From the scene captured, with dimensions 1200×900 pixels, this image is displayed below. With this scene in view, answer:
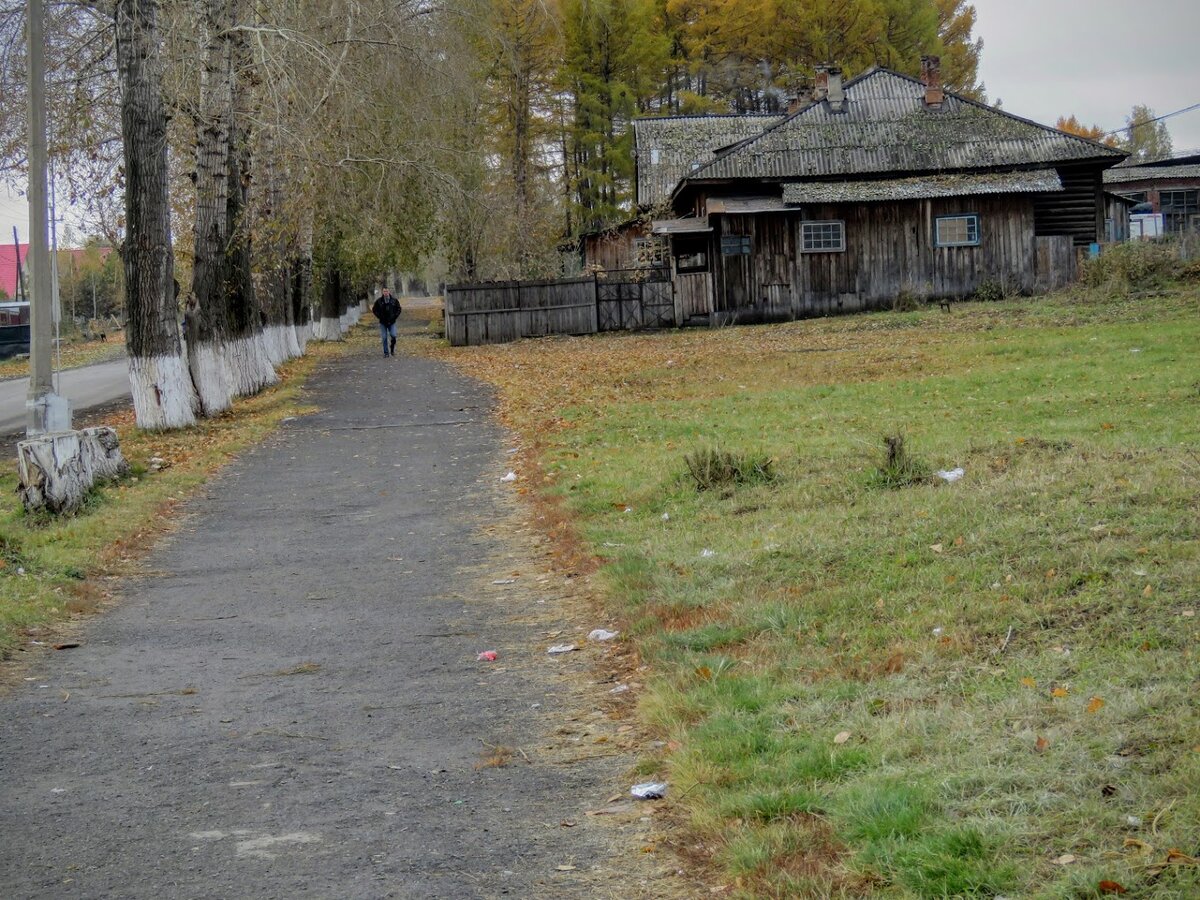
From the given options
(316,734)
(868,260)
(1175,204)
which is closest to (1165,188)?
(1175,204)

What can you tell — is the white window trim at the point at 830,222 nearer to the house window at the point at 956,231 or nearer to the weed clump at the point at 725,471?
the house window at the point at 956,231

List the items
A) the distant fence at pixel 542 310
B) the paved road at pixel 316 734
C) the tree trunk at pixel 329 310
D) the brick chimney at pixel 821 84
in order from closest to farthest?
1. the paved road at pixel 316 734
2. the distant fence at pixel 542 310
3. the brick chimney at pixel 821 84
4. the tree trunk at pixel 329 310

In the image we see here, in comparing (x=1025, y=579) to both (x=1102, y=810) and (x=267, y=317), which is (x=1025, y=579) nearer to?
(x=1102, y=810)

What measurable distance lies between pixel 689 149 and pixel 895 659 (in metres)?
40.7

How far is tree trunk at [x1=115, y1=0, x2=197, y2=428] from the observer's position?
57.6ft

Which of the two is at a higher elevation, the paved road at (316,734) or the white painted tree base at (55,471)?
the white painted tree base at (55,471)

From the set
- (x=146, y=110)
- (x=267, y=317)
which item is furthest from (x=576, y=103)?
(x=146, y=110)

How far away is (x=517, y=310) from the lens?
126 feet

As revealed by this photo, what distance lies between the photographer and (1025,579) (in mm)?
6496

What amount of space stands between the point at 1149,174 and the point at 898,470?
2303 inches

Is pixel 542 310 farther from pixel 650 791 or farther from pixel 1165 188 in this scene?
pixel 1165 188

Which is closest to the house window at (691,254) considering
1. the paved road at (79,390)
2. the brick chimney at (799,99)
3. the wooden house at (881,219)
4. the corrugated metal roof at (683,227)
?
the wooden house at (881,219)

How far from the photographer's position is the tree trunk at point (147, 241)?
57.6 ft

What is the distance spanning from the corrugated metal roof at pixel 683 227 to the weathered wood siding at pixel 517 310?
9.89 ft
